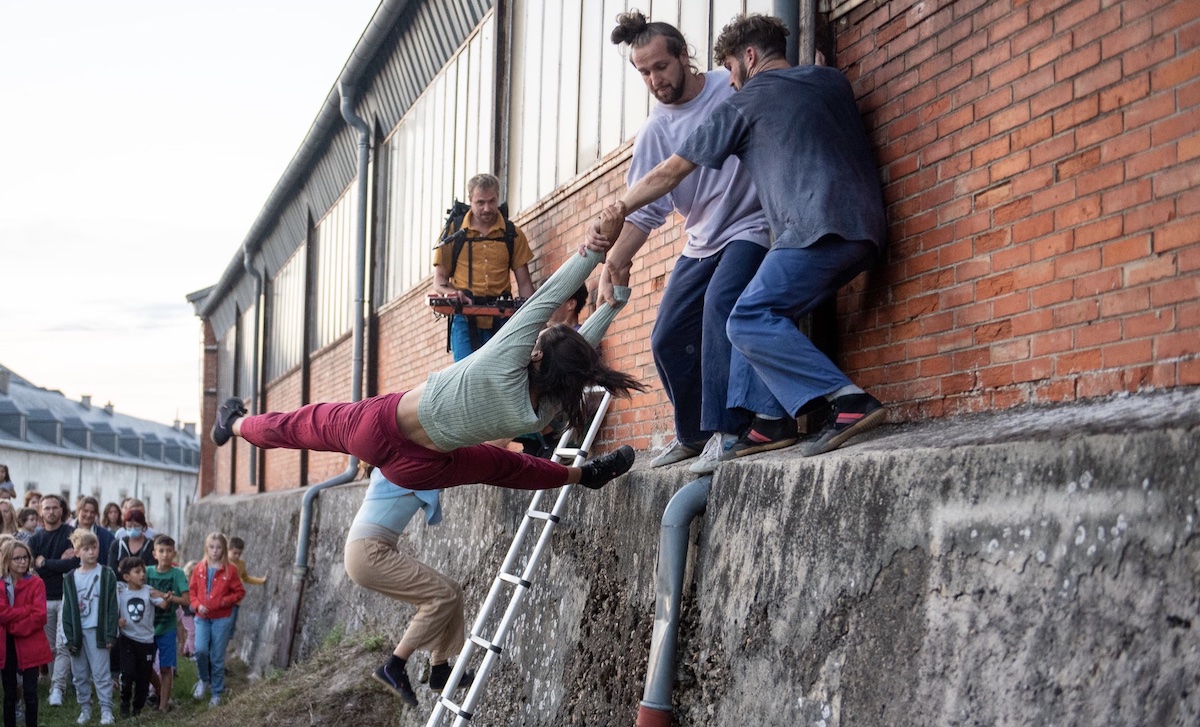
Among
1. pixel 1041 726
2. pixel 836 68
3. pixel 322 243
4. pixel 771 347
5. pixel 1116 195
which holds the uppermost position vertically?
pixel 322 243

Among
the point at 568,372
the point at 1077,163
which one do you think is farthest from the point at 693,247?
the point at 1077,163

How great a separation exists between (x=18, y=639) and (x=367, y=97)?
7272mm

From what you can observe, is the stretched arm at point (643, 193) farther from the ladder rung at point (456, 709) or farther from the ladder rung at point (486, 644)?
the ladder rung at point (456, 709)

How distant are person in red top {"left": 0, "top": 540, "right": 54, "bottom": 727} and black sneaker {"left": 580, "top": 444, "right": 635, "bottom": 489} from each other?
→ 5877 mm

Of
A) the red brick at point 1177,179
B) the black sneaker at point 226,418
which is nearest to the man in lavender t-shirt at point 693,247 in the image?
the red brick at point 1177,179

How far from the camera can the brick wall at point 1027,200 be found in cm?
332

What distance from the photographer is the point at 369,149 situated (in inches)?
551

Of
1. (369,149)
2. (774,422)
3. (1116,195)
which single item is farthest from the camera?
(369,149)

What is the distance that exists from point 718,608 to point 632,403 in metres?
2.34

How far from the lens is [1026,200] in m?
3.84

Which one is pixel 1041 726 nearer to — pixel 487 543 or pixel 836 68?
pixel 836 68

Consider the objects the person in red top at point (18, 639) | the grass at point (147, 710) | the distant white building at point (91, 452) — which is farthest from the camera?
the distant white building at point (91, 452)

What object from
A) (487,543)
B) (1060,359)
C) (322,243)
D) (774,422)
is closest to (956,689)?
(1060,359)

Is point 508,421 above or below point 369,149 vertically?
below
